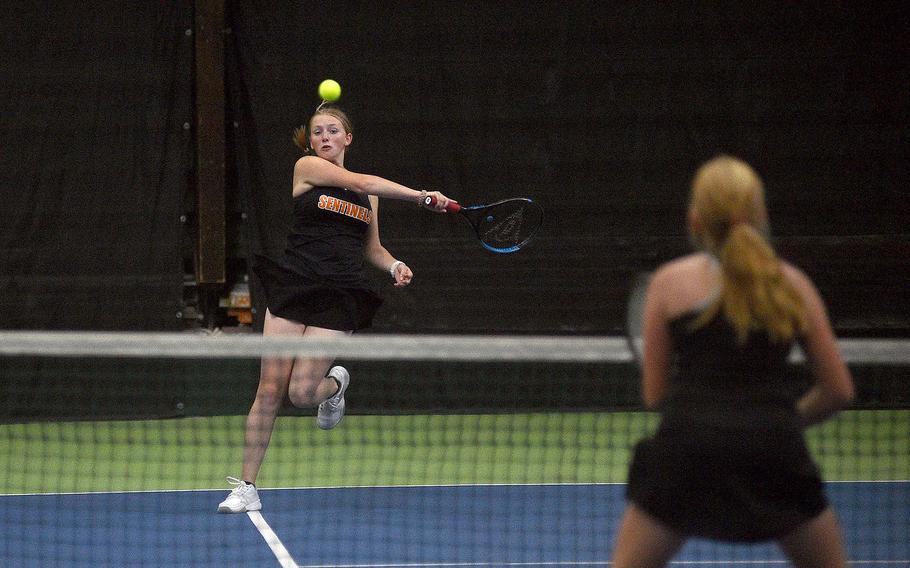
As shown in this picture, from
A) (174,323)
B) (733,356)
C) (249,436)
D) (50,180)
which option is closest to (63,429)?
(174,323)

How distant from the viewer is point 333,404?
15.5 feet

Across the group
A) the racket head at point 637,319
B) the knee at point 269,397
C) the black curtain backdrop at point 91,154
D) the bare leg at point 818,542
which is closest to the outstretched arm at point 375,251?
the knee at point 269,397

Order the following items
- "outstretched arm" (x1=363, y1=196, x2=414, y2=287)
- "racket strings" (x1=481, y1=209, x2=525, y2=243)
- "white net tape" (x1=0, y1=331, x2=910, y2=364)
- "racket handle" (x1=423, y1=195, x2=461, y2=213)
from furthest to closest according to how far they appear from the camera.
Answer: "racket strings" (x1=481, y1=209, x2=525, y2=243), "outstretched arm" (x1=363, y1=196, x2=414, y2=287), "racket handle" (x1=423, y1=195, x2=461, y2=213), "white net tape" (x1=0, y1=331, x2=910, y2=364)

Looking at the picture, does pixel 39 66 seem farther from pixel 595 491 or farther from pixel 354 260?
pixel 595 491

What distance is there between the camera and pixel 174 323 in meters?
6.38

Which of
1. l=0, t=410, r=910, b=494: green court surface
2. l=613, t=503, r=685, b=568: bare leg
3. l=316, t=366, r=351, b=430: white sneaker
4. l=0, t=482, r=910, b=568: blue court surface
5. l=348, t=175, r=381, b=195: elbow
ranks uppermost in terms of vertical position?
l=348, t=175, r=381, b=195: elbow

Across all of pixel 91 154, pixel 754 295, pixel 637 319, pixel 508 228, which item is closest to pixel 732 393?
pixel 754 295

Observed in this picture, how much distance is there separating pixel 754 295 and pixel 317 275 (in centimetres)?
263

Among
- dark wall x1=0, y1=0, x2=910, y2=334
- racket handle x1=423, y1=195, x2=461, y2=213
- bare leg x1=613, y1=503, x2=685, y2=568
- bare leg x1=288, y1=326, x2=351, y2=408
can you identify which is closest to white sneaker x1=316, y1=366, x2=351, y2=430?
bare leg x1=288, y1=326, x2=351, y2=408

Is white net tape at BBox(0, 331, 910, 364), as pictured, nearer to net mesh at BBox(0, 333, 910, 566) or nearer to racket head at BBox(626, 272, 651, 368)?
net mesh at BBox(0, 333, 910, 566)

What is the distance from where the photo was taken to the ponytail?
2.05 metres

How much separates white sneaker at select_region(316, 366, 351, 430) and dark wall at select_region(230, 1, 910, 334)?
1.63m

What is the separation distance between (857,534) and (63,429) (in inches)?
156

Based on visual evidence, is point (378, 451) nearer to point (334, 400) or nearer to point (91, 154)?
A: point (334, 400)
